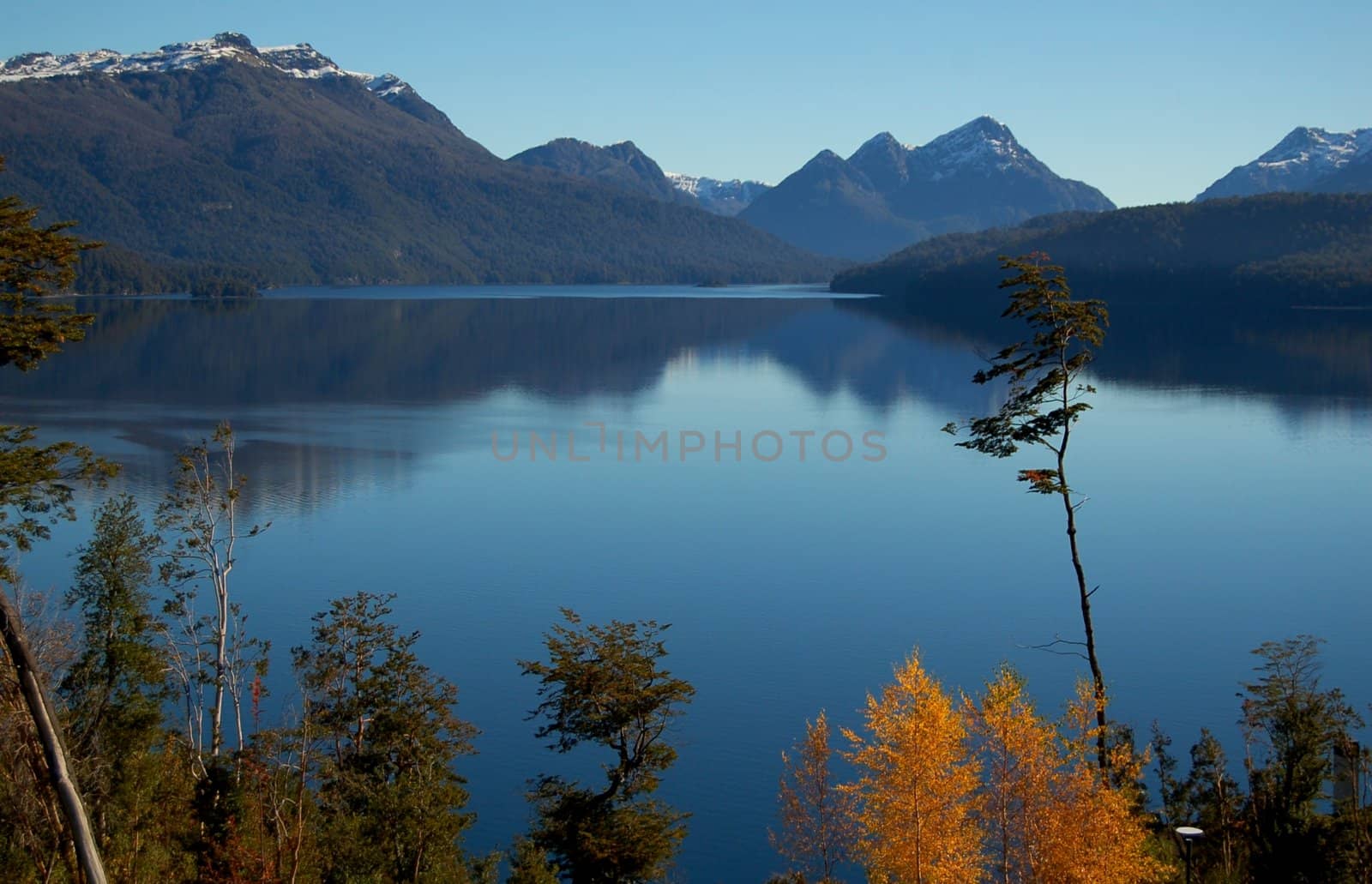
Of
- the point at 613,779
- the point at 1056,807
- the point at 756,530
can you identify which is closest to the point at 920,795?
the point at 1056,807

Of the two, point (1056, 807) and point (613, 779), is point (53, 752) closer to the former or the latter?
point (613, 779)

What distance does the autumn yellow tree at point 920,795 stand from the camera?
13.8 metres

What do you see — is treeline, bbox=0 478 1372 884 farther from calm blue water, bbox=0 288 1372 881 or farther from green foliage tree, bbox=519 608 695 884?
calm blue water, bbox=0 288 1372 881

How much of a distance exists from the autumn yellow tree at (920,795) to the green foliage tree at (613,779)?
3.09 meters

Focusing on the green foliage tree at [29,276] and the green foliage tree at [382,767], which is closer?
the green foliage tree at [29,276]

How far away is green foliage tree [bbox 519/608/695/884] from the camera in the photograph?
1633 centimetres

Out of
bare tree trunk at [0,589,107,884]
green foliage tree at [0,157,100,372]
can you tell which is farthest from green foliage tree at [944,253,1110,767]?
bare tree trunk at [0,589,107,884]

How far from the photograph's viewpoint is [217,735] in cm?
1808

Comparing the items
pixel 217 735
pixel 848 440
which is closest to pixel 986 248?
pixel 848 440

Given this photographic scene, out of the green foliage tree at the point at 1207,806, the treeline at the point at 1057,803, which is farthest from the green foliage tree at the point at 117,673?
the green foliage tree at the point at 1207,806

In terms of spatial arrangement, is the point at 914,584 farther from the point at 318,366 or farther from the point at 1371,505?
the point at 318,366

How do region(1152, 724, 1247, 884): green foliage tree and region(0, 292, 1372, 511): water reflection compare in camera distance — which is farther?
region(0, 292, 1372, 511): water reflection

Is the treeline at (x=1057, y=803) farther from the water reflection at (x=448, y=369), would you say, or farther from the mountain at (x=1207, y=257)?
the mountain at (x=1207, y=257)

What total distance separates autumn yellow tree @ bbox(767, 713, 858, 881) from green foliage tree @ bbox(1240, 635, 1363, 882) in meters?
5.14
